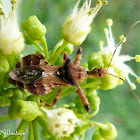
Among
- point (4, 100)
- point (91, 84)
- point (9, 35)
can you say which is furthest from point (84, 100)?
point (9, 35)

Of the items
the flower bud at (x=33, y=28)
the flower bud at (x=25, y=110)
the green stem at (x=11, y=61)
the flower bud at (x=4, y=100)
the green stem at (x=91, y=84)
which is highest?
the flower bud at (x=33, y=28)

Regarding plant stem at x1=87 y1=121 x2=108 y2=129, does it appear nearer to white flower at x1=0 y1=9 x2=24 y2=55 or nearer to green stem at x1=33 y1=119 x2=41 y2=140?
green stem at x1=33 y1=119 x2=41 y2=140

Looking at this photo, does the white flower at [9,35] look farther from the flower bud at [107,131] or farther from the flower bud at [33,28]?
the flower bud at [107,131]

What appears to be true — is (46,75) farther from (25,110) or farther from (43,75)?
(25,110)

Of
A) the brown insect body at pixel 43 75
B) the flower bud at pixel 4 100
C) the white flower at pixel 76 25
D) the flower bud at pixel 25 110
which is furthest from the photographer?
the white flower at pixel 76 25

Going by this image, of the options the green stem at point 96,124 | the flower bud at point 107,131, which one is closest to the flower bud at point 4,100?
the green stem at point 96,124

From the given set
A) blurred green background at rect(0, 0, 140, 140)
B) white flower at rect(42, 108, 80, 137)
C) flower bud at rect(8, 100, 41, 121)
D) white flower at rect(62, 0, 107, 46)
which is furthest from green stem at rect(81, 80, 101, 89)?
blurred green background at rect(0, 0, 140, 140)
